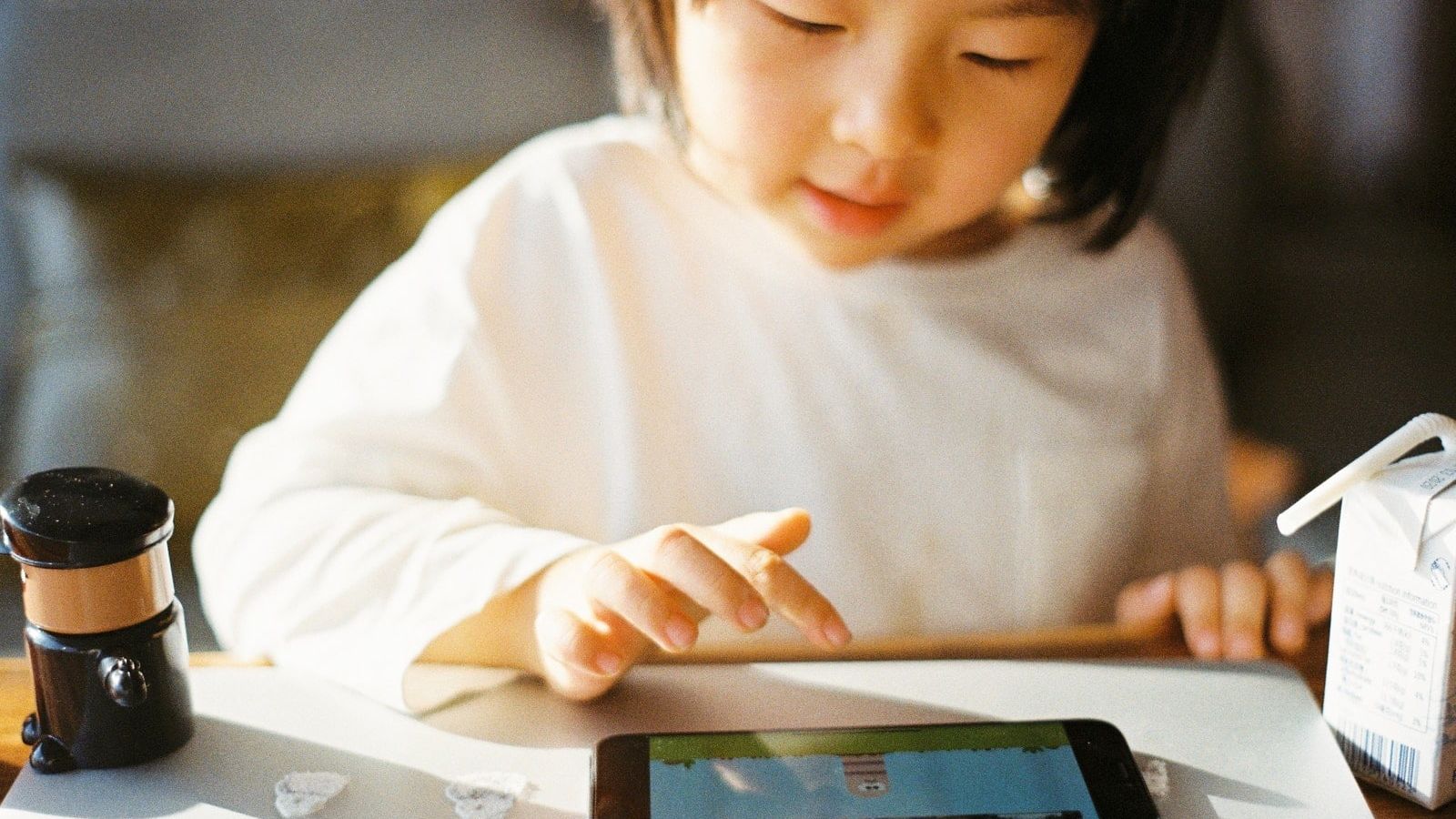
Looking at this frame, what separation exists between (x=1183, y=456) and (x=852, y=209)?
0.33 metres

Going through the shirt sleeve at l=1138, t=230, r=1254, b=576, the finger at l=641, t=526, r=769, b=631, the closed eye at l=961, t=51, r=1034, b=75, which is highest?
the closed eye at l=961, t=51, r=1034, b=75

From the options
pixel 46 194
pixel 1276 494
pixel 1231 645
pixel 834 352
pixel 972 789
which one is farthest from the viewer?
pixel 1276 494

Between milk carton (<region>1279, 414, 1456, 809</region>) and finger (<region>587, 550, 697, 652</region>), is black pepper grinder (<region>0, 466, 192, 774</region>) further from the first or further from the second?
milk carton (<region>1279, 414, 1456, 809</region>)

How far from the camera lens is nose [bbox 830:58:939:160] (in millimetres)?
513

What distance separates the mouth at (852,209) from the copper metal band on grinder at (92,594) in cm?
33

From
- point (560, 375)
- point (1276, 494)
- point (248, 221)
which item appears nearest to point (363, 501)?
point (560, 375)

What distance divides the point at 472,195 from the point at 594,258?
81 millimetres

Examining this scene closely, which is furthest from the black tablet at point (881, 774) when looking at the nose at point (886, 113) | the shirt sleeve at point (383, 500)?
the nose at point (886, 113)

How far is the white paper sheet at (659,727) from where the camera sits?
0.40 meters

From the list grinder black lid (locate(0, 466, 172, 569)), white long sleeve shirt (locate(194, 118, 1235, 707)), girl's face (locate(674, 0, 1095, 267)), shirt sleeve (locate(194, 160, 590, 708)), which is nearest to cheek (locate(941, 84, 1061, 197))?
girl's face (locate(674, 0, 1095, 267))

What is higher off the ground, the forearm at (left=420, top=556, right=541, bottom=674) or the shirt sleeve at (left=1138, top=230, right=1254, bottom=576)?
the forearm at (left=420, top=556, right=541, bottom=674)

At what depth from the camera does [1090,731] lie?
42 centimetres

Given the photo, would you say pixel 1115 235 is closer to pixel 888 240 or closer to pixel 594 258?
pixel 888 240

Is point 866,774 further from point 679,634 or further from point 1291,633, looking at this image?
point 1291,633
